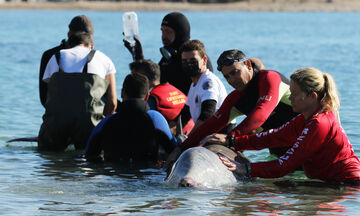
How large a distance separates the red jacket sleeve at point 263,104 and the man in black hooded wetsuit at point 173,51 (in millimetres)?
2414

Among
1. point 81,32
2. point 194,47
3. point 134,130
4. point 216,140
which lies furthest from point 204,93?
point 81,32

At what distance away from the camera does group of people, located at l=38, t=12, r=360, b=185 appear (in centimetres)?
694

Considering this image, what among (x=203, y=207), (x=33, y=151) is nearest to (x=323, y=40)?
(x=33, y=151)

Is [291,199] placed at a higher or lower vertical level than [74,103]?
lower

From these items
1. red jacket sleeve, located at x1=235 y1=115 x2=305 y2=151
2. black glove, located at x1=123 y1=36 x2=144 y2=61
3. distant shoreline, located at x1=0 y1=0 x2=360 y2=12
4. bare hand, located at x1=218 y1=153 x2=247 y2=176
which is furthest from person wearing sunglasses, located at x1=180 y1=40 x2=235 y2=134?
distant shoreline, located at x1=0 y1=0 x2=360 y2=12

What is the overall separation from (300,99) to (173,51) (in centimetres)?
367

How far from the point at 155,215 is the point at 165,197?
0.62m

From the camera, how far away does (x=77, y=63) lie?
922 centimetres

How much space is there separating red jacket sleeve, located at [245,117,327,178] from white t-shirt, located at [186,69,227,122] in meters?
1.68

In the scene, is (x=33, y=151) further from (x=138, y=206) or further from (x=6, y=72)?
(x=6, y=72)

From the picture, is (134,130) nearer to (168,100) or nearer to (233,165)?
(168,100)

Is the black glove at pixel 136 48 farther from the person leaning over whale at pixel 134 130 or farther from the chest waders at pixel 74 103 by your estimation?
the person leaning over whale at pixel 134 130

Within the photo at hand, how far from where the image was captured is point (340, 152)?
711 cm

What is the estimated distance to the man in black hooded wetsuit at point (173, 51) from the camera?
401 inches
